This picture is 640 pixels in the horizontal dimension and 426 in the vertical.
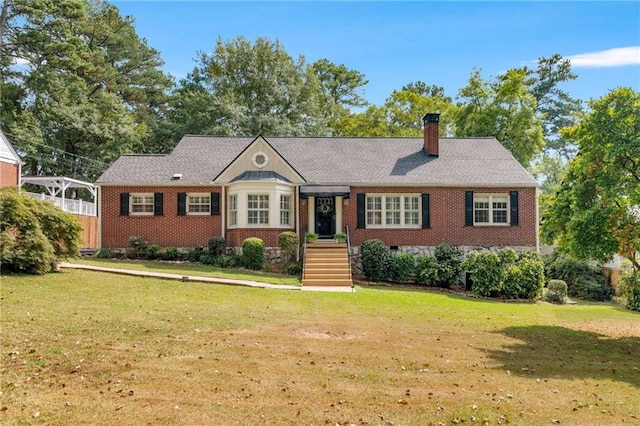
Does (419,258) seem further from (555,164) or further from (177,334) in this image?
(555,164)

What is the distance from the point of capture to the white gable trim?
2017cm

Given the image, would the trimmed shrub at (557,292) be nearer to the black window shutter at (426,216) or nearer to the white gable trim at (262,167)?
the black window shutter at (426,216)

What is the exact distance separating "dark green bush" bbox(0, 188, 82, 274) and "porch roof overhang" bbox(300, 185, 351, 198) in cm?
935

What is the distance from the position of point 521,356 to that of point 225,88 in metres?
33.9

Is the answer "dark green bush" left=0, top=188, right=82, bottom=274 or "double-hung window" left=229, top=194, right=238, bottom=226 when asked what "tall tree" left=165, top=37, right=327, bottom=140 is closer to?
"double-hung window" left=229, top=194, right=238, bottom=226

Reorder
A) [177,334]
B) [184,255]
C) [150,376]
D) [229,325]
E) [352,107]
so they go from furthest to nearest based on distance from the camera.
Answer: [352,107] < [184,255] < [229,325] < [177,334] < [150,376]

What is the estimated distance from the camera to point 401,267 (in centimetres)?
1859

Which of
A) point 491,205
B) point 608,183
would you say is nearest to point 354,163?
point 491,205

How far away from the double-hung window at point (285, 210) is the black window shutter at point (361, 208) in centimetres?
306

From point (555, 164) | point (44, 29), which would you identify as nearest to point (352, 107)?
point (555, 164)

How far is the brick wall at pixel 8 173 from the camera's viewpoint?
22.2 meters

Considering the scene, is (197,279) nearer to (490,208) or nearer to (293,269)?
(293,269)

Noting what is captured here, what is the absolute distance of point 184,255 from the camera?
20234 mm

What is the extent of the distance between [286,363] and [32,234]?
9.13m
